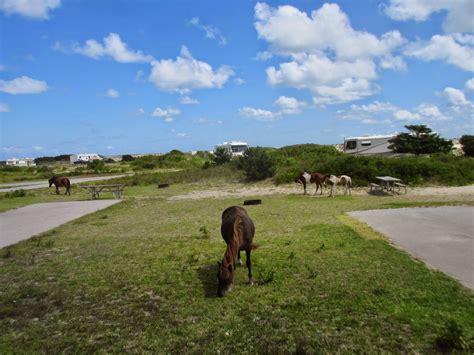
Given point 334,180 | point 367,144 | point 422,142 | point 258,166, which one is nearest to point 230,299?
point 334,180

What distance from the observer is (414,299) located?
5.24m

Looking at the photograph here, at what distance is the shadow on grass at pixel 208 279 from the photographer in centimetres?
584

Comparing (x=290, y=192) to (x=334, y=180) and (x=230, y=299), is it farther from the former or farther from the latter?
(x=230, y=299)

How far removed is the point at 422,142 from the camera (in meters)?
36.2

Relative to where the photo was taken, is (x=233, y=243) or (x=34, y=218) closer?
(x=233, y=243)

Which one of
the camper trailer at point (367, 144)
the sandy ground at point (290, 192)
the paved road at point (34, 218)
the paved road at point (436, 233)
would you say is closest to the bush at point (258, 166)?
the sandy ground at point (290, 192)

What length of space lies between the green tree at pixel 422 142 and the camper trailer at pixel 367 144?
6.32 m

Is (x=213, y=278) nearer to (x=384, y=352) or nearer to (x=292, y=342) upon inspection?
(x=292, y=342)

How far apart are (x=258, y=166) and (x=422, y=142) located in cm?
1974

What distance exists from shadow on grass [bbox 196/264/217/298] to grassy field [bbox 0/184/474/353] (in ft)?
0.09

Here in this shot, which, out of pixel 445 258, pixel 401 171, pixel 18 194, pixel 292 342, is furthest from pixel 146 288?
pixel 18 194

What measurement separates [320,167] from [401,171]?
5791 mm

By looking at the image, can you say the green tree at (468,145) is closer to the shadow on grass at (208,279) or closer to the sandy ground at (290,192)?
the sandy ground at (290,192)

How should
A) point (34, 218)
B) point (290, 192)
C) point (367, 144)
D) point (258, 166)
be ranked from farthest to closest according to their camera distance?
point (367, 144), point (258, 166), point (290, 192), point (34, 218)
